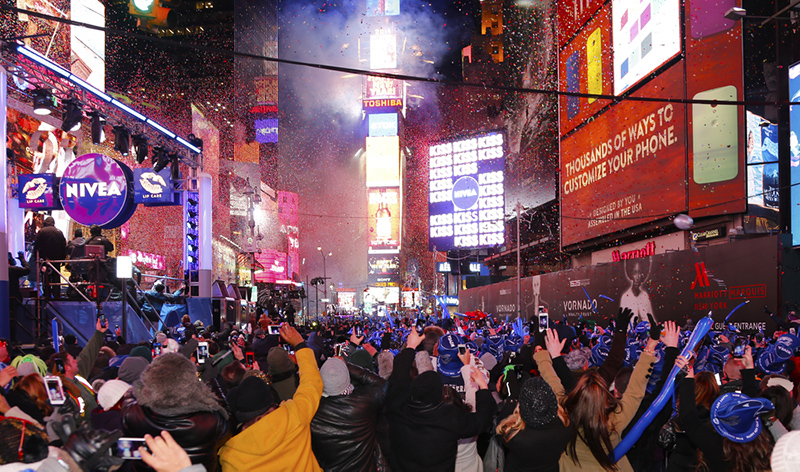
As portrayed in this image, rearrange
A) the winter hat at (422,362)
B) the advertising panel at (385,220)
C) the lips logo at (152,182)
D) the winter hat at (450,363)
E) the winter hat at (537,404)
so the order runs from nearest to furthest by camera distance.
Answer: the winter hat at (537,404) < the winter hat at (422,362) < the winter hat at (450,363) < the lips logo at (152,182) < the advertising panel at (385,220)

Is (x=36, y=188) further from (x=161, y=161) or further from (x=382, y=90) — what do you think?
(x=382, y=90)

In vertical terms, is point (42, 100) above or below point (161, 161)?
above

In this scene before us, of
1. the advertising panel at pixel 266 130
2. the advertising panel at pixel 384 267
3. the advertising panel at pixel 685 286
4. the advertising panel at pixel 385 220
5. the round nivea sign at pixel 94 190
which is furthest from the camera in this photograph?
the advertising panel at pixel 384 267

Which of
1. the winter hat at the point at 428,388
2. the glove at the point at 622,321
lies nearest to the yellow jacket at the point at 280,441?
the winter hat at the point at 428,388

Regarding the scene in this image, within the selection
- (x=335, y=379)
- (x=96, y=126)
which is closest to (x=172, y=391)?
(x=335, y=379)

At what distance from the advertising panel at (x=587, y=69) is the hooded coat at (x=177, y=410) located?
26.1 meters

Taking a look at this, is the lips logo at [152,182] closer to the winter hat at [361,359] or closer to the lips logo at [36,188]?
the lips logo at [36,188]

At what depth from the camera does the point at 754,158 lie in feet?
62.1

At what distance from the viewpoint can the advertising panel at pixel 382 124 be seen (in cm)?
14075

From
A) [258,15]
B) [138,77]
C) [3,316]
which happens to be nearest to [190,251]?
[3,316]

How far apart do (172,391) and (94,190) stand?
1568 centimetres

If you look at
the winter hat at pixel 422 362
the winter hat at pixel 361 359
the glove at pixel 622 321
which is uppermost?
the glove at pixel 622 321

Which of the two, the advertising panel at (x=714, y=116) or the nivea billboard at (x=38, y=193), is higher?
the advertising panel at (x=714, y=116)

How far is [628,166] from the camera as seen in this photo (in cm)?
2436
